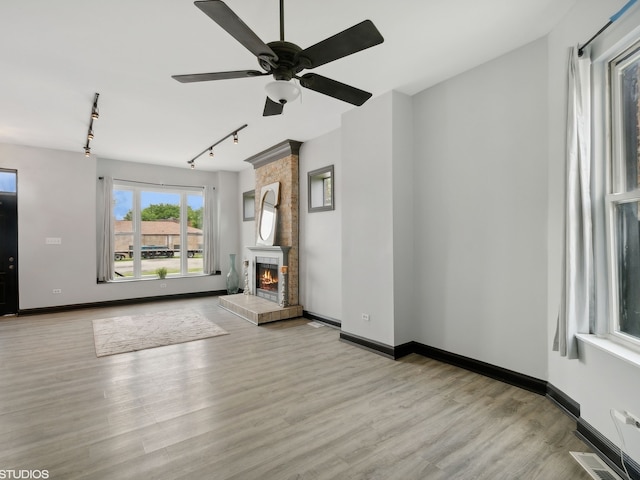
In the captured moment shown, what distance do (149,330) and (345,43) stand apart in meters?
4.87

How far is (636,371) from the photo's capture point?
5.93 ft

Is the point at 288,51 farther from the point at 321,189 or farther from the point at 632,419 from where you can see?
the point at 321,189

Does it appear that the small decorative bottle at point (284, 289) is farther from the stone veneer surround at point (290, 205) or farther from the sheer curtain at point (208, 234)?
the sheer curtain at point (208, 234)

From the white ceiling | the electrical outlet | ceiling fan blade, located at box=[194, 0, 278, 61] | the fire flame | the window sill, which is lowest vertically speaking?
the electrical outlet

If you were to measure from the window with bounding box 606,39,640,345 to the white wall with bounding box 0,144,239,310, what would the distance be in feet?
25.8

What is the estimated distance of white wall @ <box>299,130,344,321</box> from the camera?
5035 millimetres

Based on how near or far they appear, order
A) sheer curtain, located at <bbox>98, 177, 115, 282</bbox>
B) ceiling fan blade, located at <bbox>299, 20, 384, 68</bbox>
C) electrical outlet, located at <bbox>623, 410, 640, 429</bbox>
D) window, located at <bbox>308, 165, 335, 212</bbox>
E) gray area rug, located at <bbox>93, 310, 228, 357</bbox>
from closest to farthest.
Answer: ceiling fan blade, located at <bbox>299, 20, 384, 68</bbox> < electrical outlet, located at <bbox>623, 410, 640, 429</bbox> < gray area rug, located at <bbox>93, 310, 228, 357</bbox> < window, located at <bbox>308, 165, 335, 212</bbox> < sheer curtain, located at <bbox>98, 177, 115, 282</bbox>

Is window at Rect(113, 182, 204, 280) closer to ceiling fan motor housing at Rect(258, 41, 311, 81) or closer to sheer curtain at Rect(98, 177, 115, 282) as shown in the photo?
sheer curtain at Rect(98, 177, 115, 282)

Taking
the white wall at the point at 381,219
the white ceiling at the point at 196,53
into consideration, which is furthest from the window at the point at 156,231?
the white wall at the point at 381,219

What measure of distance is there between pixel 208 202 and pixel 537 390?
7.51 m

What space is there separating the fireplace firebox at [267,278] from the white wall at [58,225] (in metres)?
2.78

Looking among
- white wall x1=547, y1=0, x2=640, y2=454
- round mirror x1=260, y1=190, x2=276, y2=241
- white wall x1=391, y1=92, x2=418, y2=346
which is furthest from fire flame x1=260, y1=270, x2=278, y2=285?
white wall x1=547, y1=0, x2=640, y2=454

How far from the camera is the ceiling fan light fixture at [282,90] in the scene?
2049 mm

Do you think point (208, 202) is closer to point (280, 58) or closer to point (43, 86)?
point (43, 86)
